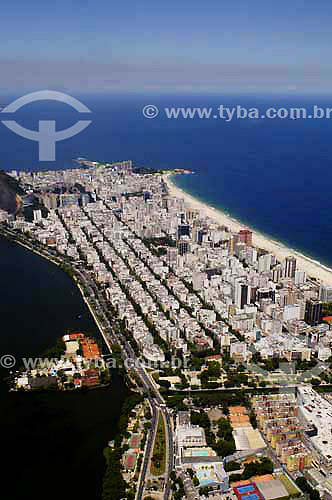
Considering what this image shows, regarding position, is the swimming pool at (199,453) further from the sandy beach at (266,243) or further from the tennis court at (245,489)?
the sandy beach at (266,243)

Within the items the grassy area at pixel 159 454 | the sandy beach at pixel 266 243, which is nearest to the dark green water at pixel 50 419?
the grassy area at pixel 159 454

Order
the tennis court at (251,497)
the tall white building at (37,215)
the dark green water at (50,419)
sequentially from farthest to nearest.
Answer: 1. the tall white building at (37,215)
2. the dark green water at (50,419)
3. the tennis court at (251,497)

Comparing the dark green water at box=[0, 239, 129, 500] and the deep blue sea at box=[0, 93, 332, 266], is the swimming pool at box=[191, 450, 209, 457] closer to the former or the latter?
the dark green water at box=[0, 239, 129, 500]

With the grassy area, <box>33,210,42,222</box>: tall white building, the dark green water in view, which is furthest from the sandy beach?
the grassy area

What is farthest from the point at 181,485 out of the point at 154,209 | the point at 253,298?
the point at 154,209

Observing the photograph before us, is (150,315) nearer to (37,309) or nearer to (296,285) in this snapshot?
(37,309)

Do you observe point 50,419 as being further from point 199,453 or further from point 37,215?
point 37,215

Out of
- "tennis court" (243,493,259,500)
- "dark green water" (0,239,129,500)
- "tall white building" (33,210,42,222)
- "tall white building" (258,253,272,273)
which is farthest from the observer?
"tall white building" (33,210,42,222)
